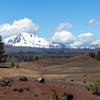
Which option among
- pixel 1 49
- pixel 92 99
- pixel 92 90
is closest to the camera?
pixel 92 99

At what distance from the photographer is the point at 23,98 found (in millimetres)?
24438

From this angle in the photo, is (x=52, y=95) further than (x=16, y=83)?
No

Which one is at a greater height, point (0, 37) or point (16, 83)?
point (0, 37)

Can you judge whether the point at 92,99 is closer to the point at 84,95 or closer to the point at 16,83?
the point at 84,95

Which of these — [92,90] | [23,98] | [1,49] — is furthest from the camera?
[1,49]

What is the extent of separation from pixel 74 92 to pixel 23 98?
283 inches

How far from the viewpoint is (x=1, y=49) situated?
6475 centimetres

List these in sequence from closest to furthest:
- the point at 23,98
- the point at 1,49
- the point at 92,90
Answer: the point at 23,98 < the point at 92,90 < the point at 1,49

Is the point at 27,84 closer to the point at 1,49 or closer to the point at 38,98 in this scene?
the point at 38,98

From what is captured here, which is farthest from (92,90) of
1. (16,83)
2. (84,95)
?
(16,83)

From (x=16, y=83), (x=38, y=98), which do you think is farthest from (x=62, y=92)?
(x=16, y=83)

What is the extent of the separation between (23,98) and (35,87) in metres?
3.41

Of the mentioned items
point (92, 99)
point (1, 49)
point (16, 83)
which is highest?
point (1, 49)

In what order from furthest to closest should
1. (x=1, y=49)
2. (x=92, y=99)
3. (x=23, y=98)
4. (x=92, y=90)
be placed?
(x=1, y=49) < (x=92, y=90) < (x=92, y=99) < (x=23, y=98)
